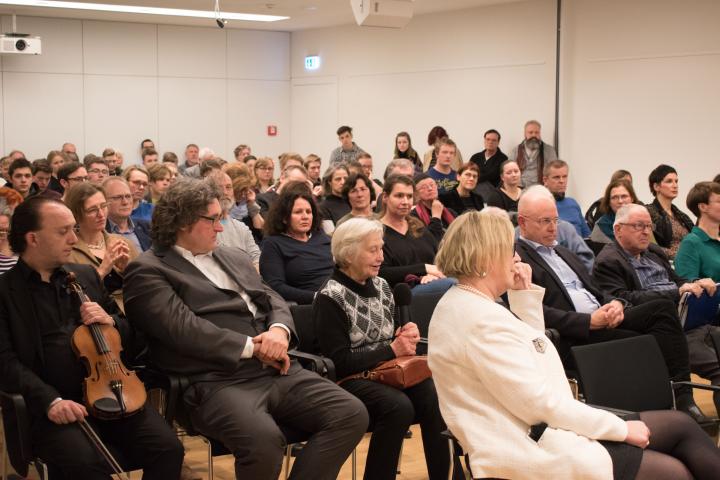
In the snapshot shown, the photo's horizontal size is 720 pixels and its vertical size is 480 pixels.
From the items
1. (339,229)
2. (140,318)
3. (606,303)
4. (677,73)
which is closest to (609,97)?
(677,73)

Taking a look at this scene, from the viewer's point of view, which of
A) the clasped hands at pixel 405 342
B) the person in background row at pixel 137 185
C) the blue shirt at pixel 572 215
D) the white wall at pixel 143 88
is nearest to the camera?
the clasped hands at pixel 405 342

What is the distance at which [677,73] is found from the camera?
34.5ft

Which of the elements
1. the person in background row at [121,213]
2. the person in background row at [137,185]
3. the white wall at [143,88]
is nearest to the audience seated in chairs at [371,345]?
the person in background row at [121,213]

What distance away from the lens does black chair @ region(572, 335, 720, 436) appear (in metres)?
3.49

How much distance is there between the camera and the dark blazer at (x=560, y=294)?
4.50m

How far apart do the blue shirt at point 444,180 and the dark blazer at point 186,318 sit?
554 cm

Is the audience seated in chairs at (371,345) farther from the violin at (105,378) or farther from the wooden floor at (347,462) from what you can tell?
the violin at (105,378)

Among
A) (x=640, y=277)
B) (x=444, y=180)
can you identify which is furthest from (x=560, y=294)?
(x=444, y=180)

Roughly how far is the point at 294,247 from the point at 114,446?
2076mm

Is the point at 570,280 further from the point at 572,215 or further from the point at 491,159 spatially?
the point at 491,159


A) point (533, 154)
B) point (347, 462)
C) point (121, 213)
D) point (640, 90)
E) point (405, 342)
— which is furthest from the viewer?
point (533, 154)

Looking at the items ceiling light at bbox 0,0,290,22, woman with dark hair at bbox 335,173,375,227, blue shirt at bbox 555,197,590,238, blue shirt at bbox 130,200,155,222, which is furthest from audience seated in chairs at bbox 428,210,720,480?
ceiling light at bbox 0,0,290,22

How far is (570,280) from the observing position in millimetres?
4832

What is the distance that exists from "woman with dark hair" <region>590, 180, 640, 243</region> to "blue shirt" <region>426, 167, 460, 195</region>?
224cm
